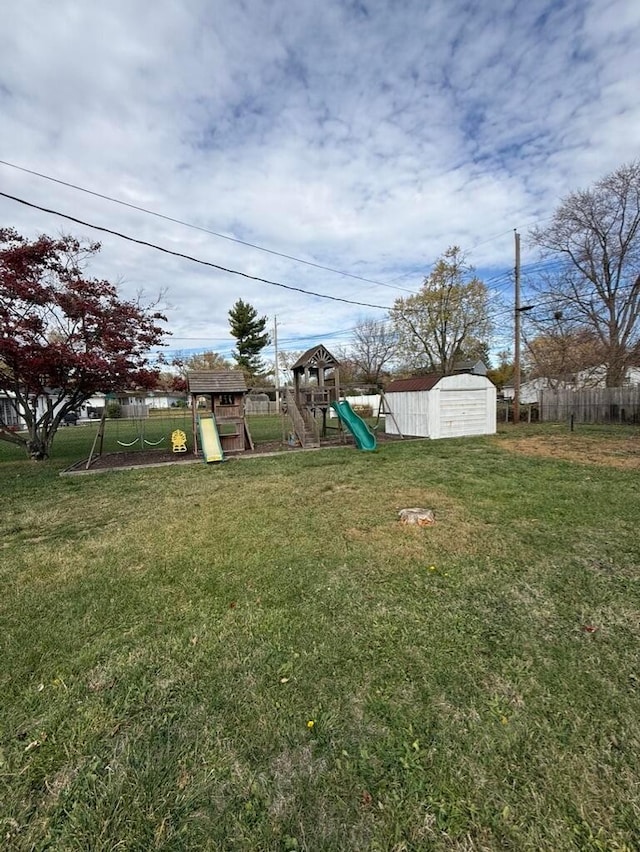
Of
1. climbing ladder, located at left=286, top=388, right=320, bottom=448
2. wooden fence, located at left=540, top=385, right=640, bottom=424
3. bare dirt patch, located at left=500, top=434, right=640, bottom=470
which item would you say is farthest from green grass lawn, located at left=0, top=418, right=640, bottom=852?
wooden fence, located at left=540, top=385, right=640, bottom=424

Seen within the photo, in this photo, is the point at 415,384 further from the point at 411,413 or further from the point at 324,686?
the point at 324,686

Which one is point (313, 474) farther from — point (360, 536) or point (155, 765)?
point (155, 765)

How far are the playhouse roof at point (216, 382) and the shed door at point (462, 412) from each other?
23.4ft

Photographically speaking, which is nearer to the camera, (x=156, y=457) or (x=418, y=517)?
(x=418, y=517)

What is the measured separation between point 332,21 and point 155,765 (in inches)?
385

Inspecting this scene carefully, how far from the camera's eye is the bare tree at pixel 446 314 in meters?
22.1

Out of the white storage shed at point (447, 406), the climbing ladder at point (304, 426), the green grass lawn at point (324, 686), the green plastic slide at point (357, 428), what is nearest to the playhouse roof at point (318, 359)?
the climbing ladder at point (304, 426)

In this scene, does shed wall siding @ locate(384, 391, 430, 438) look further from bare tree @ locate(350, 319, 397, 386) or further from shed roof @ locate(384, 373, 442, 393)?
bare tree @ locate(350, 319, 397, 386)

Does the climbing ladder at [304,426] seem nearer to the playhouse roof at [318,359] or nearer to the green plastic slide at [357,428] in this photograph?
Answer: the green plastic slide at [357,428]

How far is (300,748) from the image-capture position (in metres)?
1.69

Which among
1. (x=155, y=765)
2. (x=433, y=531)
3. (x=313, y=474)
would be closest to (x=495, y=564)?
(x=433, y=531)

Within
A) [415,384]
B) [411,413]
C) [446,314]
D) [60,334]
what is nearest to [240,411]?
[60,334]

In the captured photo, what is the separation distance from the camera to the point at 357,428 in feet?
37.8

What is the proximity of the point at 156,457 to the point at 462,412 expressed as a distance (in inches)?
409
